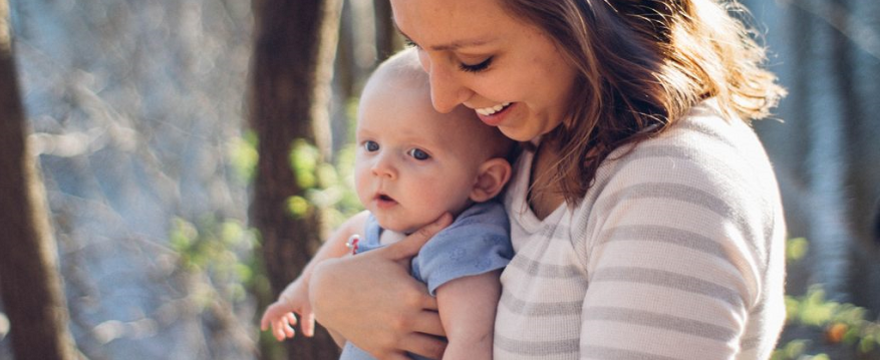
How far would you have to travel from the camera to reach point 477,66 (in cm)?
144

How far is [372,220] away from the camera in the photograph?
2.06 m

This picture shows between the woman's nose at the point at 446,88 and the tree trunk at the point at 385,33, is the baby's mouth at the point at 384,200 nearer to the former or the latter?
the woman's nose at the point at 446,88

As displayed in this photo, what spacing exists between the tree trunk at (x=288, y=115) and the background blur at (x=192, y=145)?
21.9 inches

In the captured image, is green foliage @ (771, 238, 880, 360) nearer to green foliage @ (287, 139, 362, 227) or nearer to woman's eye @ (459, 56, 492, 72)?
green foliage @ (287, 139, 362, 227)

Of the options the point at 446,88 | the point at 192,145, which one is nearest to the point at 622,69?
the point at 446,88

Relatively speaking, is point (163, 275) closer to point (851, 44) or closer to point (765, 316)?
point (851, 44)

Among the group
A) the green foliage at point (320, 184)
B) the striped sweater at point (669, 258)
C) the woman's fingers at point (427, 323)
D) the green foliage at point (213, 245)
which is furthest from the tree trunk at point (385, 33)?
the striped sweater at point (669, 258)

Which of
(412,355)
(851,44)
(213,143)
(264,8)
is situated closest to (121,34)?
(213,143)

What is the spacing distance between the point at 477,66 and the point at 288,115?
70.5 inches

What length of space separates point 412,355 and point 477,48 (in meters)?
0.68

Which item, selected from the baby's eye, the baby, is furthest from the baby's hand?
the baby's eye

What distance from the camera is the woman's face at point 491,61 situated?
4.54 ft

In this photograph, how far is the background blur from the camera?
3.88m

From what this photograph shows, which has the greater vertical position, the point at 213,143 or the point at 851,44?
the point at 851,44
